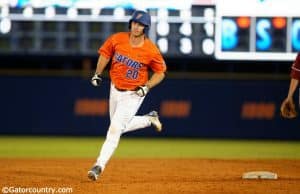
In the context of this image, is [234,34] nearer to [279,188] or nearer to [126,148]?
[126,148]

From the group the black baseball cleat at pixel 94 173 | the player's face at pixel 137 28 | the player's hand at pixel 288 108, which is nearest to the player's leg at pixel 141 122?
the black baseball cleat at pixel 94 173

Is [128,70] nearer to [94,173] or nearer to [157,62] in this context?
[157,62]

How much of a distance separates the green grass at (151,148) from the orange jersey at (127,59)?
3.31 m

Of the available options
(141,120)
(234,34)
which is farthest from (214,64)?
(141,120)

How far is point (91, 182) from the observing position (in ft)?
22.5

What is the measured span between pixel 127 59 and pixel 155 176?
49.6 inches

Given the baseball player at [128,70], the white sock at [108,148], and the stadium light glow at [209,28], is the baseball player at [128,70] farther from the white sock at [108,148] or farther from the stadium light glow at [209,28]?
the stadium light glow at [209,28]

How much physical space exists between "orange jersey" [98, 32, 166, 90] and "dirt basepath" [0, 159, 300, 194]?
91cm

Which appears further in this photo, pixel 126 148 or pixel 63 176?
pixel 126 148

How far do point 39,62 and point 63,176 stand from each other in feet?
22.6

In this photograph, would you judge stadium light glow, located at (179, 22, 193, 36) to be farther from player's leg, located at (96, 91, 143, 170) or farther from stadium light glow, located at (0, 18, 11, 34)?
player's leg, located at (96, 91, 143, 170)

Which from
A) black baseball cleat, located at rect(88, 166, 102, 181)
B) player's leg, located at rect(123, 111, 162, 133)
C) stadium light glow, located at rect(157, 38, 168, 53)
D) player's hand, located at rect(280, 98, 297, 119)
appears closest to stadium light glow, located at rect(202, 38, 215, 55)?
stadium light glow, located at rect(157, 38, 168, 53)

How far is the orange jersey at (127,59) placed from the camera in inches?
279

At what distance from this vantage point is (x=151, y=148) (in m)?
11.7
